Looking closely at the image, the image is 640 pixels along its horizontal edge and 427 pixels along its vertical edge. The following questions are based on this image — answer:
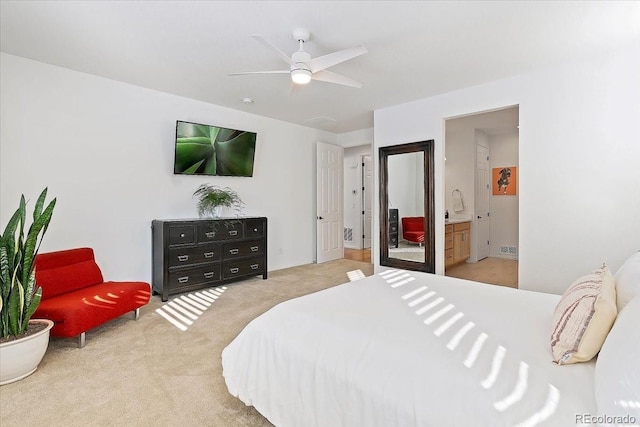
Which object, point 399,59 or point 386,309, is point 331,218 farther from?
point 386,309

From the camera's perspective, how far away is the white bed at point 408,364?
3.37ft

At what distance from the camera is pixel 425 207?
4.45 meters

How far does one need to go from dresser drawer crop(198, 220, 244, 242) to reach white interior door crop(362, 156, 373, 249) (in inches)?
150

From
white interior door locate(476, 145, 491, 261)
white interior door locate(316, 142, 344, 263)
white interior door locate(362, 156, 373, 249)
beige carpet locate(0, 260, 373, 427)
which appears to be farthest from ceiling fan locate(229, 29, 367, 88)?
white interior door locate(362, 156, 373, 249)

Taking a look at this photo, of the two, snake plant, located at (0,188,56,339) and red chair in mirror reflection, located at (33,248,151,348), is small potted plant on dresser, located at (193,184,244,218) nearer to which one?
Result: red chair in mirror reflection, located at (33,248,151,348)

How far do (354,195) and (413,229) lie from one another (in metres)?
3.22

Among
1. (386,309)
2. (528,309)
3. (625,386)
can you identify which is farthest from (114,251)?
(625,386)

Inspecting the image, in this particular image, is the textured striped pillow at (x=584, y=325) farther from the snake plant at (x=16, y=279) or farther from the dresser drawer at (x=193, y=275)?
the dresser drawer at (x=193, y=275)

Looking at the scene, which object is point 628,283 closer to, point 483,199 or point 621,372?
point 621,372

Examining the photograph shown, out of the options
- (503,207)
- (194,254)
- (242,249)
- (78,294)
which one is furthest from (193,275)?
(503,207)

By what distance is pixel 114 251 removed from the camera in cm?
377

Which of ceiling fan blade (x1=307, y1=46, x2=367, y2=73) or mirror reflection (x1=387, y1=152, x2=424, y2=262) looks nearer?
ceiling fan blade (x1=307, y1=46, x2=367, y2=73)

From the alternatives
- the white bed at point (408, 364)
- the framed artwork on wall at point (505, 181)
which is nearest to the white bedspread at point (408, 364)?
the white bed at point (408, 364)

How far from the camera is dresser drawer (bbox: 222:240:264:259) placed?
432 cm
